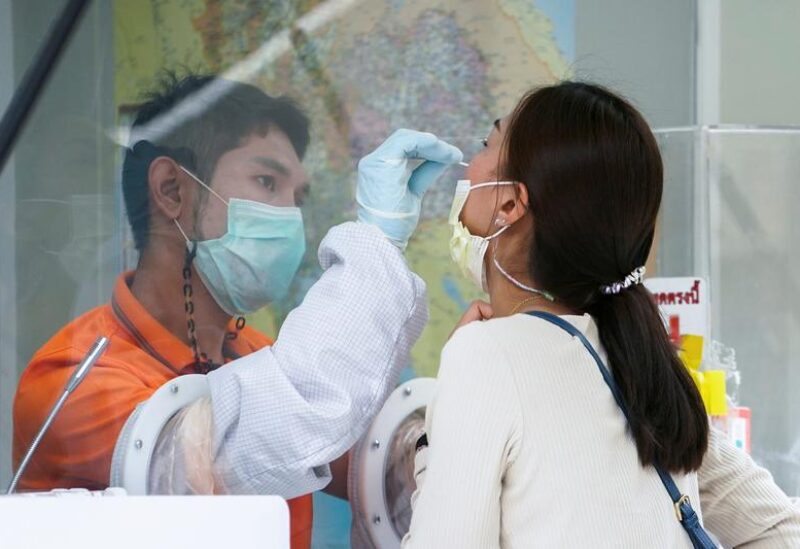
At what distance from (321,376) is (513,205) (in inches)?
21.0

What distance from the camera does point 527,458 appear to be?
1563 mm

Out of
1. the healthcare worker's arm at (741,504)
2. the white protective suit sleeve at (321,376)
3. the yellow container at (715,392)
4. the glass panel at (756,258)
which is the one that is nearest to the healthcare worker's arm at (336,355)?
the white protective suit sleeve at (321,376)

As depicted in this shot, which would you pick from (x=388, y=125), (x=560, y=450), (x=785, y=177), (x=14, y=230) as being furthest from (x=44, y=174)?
(x=785, y=177)

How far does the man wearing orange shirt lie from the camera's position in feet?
6.89

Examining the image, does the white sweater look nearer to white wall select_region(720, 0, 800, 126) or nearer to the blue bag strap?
the blue bag strap

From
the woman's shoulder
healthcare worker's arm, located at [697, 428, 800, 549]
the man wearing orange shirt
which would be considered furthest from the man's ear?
healthcare worker's arm, located at [697, 428, 800, 549]

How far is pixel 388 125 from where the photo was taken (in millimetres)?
2535

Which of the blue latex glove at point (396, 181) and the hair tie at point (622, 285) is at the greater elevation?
the blue latex glove at point (396, 181)

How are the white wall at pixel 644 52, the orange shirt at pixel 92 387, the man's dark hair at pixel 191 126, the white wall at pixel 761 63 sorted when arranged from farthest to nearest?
the white wall at pixel 761 63, the white wall at pixel 644 52, the man's dark hair at pixel 191 126, the orange shirt at pixel 92 387

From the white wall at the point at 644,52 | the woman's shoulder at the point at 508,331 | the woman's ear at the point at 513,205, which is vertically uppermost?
the white wall at the point at 644,52

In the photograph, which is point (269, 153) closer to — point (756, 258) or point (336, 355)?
point (336, 355)

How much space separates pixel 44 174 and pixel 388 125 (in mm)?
723

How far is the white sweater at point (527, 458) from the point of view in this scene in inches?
60.7

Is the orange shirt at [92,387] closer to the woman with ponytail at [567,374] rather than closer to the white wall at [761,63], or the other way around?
the woman with ponytail at [567,374]
